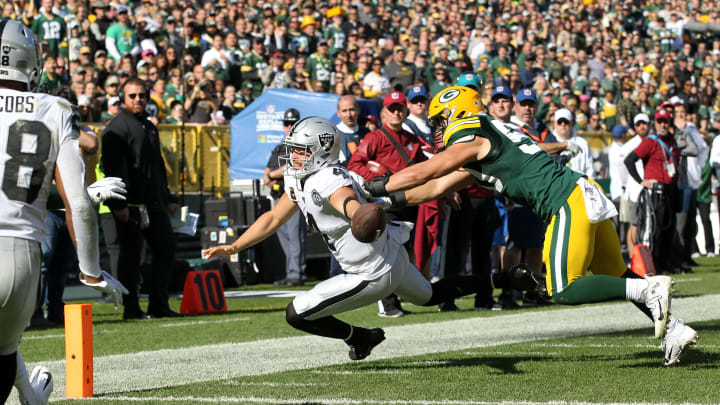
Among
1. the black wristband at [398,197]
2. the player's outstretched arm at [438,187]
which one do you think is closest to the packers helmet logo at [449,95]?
the player's outstretched arm at [438,187]

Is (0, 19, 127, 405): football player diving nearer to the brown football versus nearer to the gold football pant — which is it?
the brown football

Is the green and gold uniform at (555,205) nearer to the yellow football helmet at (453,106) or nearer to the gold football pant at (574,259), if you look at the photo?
the gold football pant at (574,259)

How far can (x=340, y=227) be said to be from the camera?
5934mm

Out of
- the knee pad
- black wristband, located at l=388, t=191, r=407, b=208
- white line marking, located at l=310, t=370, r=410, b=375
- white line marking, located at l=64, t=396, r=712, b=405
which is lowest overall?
white line marking, located at l=310, t=370, r=410, b=375

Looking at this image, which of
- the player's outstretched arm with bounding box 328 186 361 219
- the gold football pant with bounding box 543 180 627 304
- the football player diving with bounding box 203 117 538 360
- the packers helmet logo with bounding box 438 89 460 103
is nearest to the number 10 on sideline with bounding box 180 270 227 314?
the football player diving with bounding box 203 117 538 360

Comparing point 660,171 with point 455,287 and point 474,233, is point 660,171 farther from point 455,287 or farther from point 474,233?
point 455,287

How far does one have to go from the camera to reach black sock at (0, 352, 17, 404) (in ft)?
13.0

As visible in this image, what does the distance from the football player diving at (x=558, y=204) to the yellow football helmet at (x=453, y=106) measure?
82mm

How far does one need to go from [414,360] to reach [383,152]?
302 centimetres

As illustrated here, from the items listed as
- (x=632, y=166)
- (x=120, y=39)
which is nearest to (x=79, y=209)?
(x=632, y=166)

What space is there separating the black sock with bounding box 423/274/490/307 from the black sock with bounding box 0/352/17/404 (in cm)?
291

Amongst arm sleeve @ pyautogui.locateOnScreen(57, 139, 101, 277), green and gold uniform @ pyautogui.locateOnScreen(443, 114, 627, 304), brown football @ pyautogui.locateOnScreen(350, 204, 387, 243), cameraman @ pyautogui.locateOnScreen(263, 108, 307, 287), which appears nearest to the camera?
arm sleeve @ pyautogui.locateOnScreen(57, 139, 101, 277)

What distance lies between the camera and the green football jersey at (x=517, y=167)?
5.86 m

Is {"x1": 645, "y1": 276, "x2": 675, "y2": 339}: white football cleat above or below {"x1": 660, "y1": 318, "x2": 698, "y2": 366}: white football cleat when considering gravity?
above
